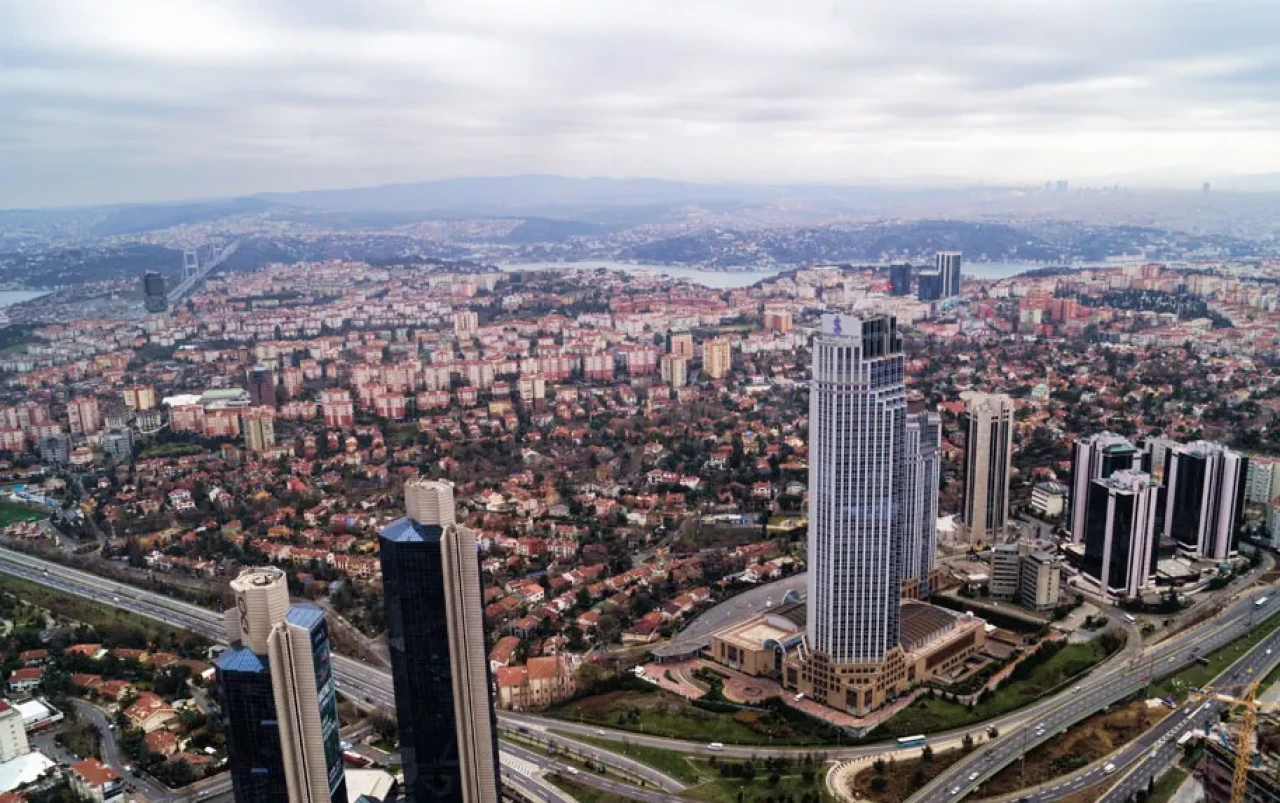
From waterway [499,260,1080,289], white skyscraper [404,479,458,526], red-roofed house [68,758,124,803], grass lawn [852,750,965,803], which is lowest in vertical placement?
grass lawn [852,750,965,803]

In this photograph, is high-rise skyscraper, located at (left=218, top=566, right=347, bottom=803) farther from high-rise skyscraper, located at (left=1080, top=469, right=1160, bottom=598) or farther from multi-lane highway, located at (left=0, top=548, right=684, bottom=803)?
high-rise skyscraper, located at (left=1080, top=469, right=1160, bottom=598)

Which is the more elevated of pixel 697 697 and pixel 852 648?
pixel 852 648

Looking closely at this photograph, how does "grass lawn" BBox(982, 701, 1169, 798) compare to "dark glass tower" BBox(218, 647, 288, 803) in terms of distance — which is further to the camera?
"grass lawn" BBox(982, 701, 1169, 798)

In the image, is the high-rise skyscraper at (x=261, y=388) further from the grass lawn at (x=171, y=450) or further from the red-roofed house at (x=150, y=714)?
the red-roofed house at (x=150, y=714)

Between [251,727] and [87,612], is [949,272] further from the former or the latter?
[251,727]

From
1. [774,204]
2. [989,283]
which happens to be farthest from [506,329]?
[774,204]

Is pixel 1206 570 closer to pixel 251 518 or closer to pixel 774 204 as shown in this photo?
pixel 251 518

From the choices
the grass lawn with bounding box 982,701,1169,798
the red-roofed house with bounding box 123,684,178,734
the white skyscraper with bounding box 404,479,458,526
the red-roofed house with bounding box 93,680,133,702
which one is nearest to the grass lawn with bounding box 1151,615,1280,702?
the grass lawn with bounding box 982,701,1169,798
